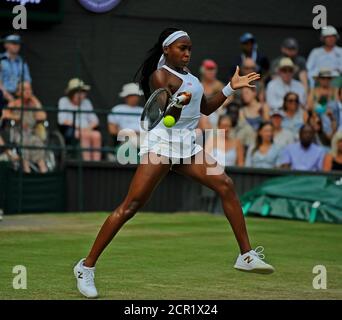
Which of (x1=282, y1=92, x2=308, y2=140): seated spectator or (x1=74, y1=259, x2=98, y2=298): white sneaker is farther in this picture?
(x1=282, y1=92, x2=308, y2=140): seated spectator

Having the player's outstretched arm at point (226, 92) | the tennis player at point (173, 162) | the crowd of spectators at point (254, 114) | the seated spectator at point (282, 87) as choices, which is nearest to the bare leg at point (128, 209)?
the tennis player at point (173, 162)

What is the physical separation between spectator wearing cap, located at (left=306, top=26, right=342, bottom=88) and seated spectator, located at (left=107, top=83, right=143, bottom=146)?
9.76 feet

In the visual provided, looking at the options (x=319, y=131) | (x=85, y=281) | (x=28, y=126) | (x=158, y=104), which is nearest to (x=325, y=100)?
(x=319, y=131)

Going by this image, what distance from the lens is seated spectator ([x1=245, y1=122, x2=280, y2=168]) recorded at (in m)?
17.1

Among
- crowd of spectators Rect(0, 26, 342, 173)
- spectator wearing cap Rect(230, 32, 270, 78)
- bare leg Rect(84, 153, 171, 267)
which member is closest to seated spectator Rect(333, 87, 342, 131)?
crowd of spectators Rect(0, 26, 342, 173)

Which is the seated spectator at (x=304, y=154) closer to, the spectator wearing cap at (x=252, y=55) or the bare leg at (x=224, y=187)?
the spectator wearing cap at (x=252, y=55)

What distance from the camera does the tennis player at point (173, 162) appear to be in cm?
841

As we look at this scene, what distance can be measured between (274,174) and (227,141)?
0.90m

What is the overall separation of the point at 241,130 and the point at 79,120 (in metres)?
2.56

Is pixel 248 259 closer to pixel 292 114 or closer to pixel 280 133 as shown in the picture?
pixel 280 133

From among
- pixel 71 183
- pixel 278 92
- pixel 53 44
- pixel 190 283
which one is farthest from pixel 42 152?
pixel 190 283

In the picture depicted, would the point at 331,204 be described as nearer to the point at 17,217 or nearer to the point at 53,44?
the point at 17,217

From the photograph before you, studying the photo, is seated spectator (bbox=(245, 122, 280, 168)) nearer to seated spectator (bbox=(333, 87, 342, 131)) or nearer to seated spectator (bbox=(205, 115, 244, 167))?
seated spectator (bbox=(205, 115, 244, 167))

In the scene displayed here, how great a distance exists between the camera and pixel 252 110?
701 inches
